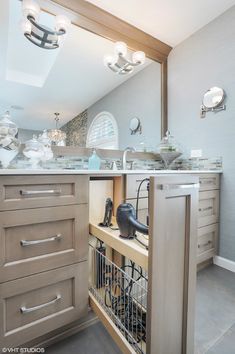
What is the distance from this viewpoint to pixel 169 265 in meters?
0.72

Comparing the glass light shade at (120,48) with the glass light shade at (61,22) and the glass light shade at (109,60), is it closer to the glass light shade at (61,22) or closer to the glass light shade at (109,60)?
the glass light shade at (109,60)

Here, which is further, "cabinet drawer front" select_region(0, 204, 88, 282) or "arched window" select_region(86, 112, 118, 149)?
"arched window" select_region(86, 112, 118, 149)

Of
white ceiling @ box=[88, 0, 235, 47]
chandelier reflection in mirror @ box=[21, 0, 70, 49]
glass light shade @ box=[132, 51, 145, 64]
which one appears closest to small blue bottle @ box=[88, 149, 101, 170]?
chandelier reflection in mirror @ box=[21, 0, 70, 49]

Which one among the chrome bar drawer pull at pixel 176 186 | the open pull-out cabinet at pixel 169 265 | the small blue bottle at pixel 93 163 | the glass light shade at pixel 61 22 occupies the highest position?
the glass light shade at pixel 61 22

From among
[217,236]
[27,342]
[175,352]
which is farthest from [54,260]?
[217,236]

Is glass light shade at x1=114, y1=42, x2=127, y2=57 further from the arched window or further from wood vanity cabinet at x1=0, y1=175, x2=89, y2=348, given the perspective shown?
wood vanity cabinet at x1=0, y1=175, x2=89, y2=348

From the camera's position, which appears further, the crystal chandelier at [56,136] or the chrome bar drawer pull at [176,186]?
the crystal chandelier at [56,136]

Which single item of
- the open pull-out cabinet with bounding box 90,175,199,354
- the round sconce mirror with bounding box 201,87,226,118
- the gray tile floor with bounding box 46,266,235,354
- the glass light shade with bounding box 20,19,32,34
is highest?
the glass light shade with bounding box 20,19,32,34

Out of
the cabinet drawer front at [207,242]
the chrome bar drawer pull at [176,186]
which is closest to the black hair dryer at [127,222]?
the chrome bar drawer pull at [176,186]

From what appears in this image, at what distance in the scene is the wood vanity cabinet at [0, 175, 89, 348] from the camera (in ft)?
2.86

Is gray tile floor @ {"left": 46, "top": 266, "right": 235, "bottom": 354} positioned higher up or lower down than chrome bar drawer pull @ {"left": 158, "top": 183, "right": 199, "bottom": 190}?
lower down

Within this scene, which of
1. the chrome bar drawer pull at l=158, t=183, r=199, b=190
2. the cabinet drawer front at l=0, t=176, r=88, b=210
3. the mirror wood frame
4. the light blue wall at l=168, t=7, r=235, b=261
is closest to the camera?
the chrome bar drawer pull at l=158, t=183, r=199, b=190

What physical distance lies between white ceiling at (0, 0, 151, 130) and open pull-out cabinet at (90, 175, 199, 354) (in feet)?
3.87

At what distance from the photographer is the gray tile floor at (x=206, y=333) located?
1.02 meters
